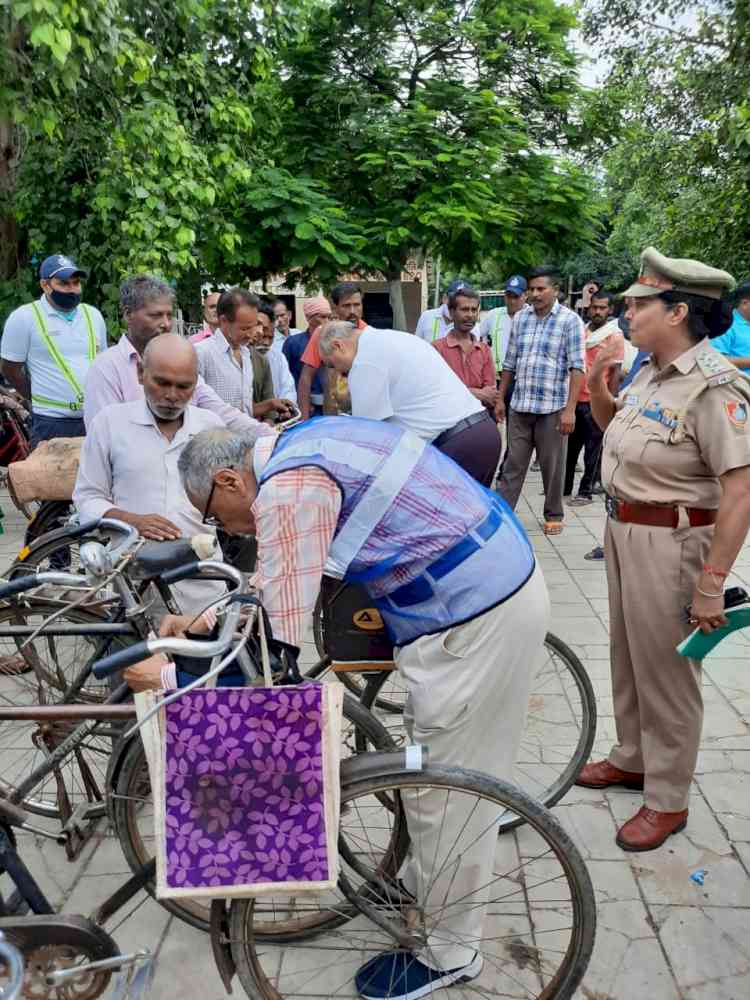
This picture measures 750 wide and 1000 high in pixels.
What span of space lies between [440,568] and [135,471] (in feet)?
4.94

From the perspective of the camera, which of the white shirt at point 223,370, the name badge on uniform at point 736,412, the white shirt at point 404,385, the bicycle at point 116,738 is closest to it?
the bicycle at point 116,738

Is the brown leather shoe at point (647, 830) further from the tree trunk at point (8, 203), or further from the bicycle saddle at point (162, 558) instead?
the tree trunk at point (8, 203)

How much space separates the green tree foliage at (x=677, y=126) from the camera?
11.0m

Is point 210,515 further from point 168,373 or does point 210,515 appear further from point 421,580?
point 168,373

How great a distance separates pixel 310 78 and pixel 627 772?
12.4m

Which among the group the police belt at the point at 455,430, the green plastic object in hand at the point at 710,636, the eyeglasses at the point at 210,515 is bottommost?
the green plastic object in hand at the point at 710,636

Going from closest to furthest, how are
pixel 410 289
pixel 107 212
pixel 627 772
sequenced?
1. pixel 627 772
2. pixel 107 212
3. pixel 410 289

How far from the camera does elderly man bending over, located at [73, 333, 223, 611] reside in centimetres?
301

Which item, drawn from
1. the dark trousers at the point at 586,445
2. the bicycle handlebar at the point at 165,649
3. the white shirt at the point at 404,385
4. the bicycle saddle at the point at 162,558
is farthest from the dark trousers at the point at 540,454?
the bicycle handlebar at the point at 165,649

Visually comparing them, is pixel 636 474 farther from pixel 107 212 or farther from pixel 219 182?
pixel 219 182

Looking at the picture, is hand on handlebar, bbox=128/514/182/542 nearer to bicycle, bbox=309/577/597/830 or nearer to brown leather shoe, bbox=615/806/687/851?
bicycle, bbox=309/577/597/830

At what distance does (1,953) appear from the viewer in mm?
1581

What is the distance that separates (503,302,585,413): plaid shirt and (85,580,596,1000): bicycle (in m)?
4.17

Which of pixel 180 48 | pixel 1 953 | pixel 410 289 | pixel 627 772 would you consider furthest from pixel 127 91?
pixel 410 289
